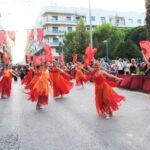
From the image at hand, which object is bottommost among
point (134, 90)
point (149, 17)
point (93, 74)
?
point (134, 90)

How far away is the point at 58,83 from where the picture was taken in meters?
17.7

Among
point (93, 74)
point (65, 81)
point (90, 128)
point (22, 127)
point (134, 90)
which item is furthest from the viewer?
point (134, 90)

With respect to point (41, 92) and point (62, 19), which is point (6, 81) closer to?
point (41, 92)

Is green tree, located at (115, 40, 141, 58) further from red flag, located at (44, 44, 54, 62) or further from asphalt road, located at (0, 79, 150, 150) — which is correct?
asphalt road, located at (0, 79, 150, 150)

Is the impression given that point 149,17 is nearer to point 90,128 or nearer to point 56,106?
point 56,106

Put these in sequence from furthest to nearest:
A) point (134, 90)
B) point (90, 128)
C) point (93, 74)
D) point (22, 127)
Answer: point (134, 90)
point (93, 74)
point (22, 127)
point (90, 128)

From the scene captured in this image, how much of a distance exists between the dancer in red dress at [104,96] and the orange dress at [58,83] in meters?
6.33

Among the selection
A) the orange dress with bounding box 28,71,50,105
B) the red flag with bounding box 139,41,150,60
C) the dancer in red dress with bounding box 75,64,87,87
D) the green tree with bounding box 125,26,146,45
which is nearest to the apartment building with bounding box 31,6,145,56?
the green tree with bounding box 125,26,146,45

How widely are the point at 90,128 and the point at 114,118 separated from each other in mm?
1463

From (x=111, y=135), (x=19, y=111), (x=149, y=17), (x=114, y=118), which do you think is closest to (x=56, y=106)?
(x=19, y=111)

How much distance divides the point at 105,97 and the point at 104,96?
0.04 meters

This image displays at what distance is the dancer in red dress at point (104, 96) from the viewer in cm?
1113

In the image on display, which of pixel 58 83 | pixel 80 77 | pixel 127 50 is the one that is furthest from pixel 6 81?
pixel 127 50

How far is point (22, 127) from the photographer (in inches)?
397
